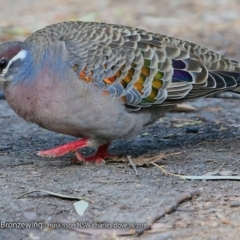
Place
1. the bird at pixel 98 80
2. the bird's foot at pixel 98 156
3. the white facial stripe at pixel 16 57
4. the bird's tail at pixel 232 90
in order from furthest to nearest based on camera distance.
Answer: the bird's tail at pixel 232 90, the bird's foot at pixel 98 156, the white facial stripe at pixel 16 57, the bird at pixel 98 80

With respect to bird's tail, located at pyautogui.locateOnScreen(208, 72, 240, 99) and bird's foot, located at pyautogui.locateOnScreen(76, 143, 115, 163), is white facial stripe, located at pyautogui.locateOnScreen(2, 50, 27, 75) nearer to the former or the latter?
bird's foot, located at pyautogui.locateOnScreen(76, 143, 115, 163)

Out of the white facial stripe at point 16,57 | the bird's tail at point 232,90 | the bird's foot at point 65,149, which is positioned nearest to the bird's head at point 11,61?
the white facial stripe at point 16,57

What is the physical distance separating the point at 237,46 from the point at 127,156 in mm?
4876

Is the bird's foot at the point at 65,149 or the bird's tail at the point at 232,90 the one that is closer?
the bird's foot at the point at 65,149

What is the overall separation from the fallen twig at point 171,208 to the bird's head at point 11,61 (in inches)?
74.4

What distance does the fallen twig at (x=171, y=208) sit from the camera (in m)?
4.59

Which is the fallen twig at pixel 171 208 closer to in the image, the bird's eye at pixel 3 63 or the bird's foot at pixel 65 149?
the bird's foot at pixel 65 149

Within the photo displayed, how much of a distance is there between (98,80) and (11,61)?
2.54ft

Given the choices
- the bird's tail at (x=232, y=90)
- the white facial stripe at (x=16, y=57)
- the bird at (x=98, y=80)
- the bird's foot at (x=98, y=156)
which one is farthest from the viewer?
the bird's tail at (x=232, y=90)

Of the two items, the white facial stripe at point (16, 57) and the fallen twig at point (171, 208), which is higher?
the white facial stripe at point (16, 57)

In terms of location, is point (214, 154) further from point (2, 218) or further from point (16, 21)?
point (16, 21)

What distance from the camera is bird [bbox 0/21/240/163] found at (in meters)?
5.83

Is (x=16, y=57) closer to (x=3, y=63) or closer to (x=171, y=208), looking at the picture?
(x=3, y=63)

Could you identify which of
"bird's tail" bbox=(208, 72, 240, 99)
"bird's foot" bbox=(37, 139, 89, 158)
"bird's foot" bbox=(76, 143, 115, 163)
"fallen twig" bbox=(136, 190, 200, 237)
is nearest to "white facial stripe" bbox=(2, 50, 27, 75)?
"bird's foot" bbox=(37, 139, 89, 158)
